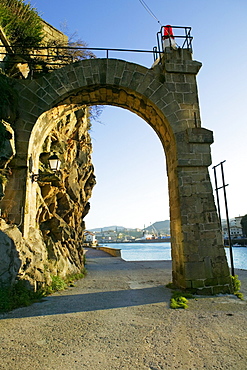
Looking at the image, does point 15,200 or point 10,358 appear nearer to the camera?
point 10,358

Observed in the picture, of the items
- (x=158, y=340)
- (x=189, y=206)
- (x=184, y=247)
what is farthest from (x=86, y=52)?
(x=158, y=340)

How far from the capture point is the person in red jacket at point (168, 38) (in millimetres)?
7312

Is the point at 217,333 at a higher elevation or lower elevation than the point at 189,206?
lower

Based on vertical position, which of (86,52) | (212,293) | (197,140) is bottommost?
(212,293)

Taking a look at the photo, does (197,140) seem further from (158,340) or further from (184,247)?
(158,340)

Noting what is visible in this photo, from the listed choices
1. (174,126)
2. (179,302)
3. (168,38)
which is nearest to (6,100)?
(174,126)

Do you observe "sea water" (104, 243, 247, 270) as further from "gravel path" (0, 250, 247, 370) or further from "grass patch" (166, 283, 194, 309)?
"gravel path" (0, 250, 247, 370)

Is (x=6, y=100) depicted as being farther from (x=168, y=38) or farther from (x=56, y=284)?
(x=168, y=38)

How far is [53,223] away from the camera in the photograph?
809 cm

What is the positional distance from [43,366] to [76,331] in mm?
951

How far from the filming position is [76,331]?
11.1 feet

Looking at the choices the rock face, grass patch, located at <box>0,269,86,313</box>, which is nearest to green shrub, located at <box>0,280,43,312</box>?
grass patch, located at <box>0,269,86,313</box>

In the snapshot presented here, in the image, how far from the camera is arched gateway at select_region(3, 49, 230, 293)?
19.6ft

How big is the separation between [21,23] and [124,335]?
31.7 feet
